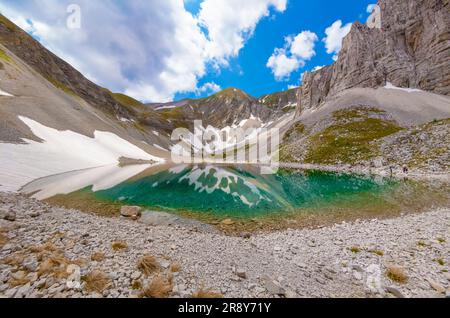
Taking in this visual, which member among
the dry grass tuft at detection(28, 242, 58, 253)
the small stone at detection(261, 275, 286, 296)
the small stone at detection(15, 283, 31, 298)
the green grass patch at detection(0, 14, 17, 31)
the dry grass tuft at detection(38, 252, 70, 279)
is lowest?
the small stone at detection(261, 275, 286, 296)

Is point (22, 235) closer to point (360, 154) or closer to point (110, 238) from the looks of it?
point (110, 238)

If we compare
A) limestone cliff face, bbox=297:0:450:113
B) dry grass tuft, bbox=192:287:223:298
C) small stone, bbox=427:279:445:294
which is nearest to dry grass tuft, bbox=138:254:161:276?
dry grass tuft, bbox=192:287:223:298

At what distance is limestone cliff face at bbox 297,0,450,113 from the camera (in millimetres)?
82000

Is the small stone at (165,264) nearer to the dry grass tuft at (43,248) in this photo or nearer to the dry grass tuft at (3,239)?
the dry grass tuft at (43,248)

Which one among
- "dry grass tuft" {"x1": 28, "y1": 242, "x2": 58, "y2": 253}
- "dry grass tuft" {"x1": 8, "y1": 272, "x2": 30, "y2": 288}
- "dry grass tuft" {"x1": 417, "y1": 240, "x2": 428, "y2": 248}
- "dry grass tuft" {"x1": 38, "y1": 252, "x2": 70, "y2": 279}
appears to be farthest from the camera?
"dry grass tuft" {"x1": 417, "y1": 240, "x2": 428, "y2": 248}

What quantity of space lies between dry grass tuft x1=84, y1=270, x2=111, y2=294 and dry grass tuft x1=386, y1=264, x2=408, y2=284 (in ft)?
34.2

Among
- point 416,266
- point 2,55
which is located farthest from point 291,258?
point 2,55

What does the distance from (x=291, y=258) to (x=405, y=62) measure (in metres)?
134

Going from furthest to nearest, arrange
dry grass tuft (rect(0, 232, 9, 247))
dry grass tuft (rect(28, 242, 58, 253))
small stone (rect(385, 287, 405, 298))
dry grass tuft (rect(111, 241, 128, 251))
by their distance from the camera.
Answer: dry grass tuft (rect(111, 241, 128, 251)), dry grass tuft (rect(0, 232, 9, 247)), dry grass tuft (rect(28, 242, 58, 253)), small stone (rect(385, 287, 405, 298))

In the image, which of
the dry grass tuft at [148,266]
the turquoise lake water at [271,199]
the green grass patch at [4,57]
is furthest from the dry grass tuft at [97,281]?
the green grass patch at [4,57]

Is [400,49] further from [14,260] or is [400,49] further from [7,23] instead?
[7,23]

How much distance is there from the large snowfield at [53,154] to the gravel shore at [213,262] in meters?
22.8

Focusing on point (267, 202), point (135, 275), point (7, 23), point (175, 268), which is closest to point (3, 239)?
point (135, 275)

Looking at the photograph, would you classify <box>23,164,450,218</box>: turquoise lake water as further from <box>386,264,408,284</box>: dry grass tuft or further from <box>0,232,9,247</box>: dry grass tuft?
<box>0,232,9,247</box>: dry grass tuft
